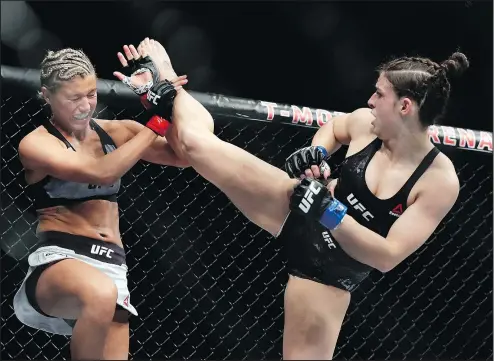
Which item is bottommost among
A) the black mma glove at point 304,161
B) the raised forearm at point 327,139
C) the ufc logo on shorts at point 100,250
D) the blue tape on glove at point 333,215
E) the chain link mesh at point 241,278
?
the chain link mesh at point 241,278

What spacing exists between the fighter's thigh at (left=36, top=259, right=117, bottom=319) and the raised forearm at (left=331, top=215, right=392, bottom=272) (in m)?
0.66

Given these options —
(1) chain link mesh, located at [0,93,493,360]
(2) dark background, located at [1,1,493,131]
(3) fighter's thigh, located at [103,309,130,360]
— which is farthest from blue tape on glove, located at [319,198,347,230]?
(2) dark background, located at [1,1,493,131]

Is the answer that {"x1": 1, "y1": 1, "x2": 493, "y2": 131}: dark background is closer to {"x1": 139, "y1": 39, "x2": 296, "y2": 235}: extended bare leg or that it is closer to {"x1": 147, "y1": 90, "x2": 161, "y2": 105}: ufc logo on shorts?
{"x1": 147, "y1": 90, "x2": 161, "y2": 105}: ufc logo on shorts

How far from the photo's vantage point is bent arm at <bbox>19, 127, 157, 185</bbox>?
1996 mm

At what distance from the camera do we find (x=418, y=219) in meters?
2.04

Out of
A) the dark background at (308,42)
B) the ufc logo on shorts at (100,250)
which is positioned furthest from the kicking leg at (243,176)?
the dark background at (308,42)

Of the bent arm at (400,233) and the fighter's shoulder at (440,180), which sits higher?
the fighter's shoulder at (440,180)

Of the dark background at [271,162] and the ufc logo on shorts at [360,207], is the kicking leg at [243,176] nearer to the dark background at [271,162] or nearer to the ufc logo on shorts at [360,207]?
the ufc logo on shorts at [360,207]

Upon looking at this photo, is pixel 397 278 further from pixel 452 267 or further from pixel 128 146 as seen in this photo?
pixel 128 146

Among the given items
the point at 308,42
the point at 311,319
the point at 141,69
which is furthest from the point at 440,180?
the point at 308,42

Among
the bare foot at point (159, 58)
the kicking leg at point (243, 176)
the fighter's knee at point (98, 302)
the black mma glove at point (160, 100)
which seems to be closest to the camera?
the fighter's knee at point (98, 302)

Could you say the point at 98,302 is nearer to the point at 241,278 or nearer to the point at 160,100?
the point at 160,100

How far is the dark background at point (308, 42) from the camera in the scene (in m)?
3.87

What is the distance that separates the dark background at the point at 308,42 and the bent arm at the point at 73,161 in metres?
1.71
